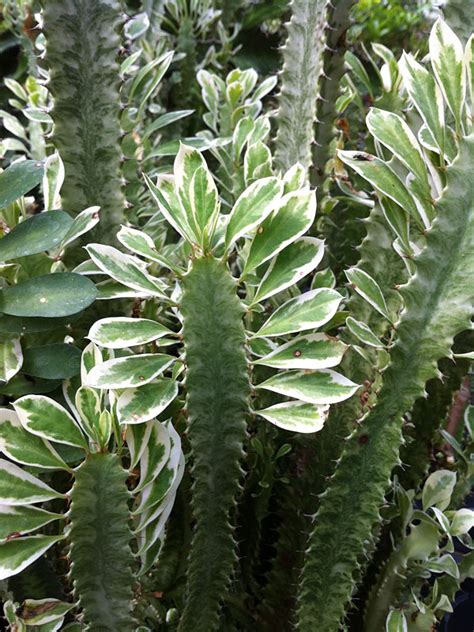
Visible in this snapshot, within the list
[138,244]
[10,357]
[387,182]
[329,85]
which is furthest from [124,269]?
[329,85]

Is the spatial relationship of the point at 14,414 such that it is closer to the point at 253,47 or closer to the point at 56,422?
the point at 56,422

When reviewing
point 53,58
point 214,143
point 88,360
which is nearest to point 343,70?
point 214,143

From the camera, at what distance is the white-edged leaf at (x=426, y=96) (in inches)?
20.9

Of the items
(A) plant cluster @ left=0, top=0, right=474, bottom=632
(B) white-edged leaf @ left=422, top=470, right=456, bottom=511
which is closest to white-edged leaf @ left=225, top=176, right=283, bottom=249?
(A) plant cluster @ left=0, top=0, right=474, bottom=632

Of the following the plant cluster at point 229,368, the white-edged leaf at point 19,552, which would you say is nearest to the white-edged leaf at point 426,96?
the plant cluster at point 229,368

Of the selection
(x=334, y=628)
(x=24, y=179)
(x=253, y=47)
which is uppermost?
(x=24, y=179)

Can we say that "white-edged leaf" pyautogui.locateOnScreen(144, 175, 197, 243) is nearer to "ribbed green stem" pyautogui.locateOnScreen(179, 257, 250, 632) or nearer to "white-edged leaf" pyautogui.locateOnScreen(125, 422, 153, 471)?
"ribbed green stem" pyautogui.locateOnScreen(179, 257, 250, 632)

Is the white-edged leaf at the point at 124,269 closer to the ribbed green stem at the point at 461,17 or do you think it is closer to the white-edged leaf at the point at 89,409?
the white-edged leaf at the point at 89,409

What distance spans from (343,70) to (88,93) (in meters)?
0.31

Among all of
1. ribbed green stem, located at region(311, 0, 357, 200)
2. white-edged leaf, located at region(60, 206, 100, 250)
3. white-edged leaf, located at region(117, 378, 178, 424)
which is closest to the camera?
white-edged leaf, located at region(117, 378, 178, 424)

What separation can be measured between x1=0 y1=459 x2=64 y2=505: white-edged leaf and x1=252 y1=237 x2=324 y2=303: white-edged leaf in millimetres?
223

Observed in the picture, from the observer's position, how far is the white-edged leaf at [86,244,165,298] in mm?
530

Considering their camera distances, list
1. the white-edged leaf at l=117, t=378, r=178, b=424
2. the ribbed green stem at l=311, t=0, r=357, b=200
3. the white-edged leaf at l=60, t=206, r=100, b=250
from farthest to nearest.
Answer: the ribbed green stem at l=311, t=0, r=357, b=200 → the white-edged leaf at l=60, t=206, r=100, b=250 → the white-edged leaf at l=117, t=378, r=178, b=424

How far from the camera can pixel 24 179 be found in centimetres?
59
